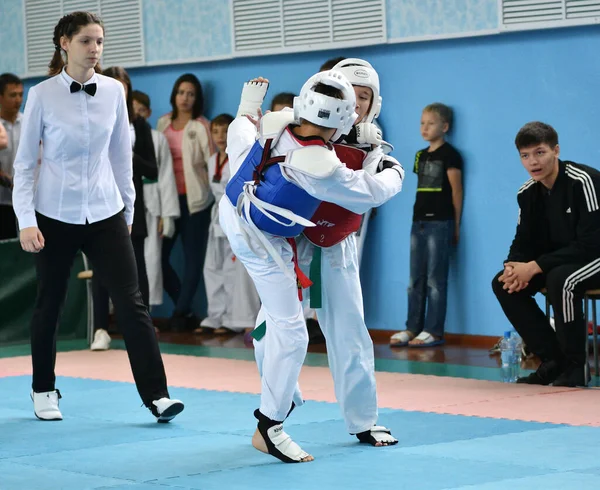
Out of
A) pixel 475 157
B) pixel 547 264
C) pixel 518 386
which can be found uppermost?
pixel 475 157

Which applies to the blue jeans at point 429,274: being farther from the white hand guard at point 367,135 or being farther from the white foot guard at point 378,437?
the white hand guard at point 367,135

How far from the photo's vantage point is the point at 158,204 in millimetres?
9641

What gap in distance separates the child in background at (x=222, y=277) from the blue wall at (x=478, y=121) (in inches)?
29.6

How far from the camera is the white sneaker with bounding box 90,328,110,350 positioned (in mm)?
8492

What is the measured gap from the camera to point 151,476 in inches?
162

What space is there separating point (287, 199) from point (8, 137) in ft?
15.6

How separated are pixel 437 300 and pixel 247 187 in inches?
162

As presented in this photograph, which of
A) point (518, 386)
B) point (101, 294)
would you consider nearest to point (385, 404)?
point (518, 386)

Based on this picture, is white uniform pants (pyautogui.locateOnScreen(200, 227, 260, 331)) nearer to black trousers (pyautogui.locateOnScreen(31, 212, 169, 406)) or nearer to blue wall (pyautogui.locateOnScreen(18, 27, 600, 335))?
blue wall (pyautogui.locateOnScreen(18, 27, 600, 335))

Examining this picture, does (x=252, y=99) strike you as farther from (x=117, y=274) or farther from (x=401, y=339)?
(x=401, y=339)

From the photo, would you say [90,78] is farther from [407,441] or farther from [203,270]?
[203,270]

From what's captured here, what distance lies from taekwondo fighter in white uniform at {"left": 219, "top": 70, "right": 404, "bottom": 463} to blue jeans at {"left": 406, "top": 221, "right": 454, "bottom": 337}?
12.6ft

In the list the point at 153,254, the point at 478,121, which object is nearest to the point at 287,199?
the point at 478,121

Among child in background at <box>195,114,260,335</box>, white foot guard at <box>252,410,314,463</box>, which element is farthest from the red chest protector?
child in background at <box>195,114,260,335</box>
